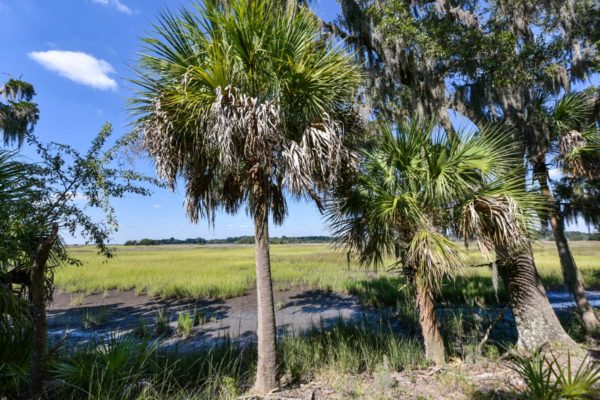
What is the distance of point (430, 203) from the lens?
17.5 feet

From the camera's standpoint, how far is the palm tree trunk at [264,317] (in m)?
4.72

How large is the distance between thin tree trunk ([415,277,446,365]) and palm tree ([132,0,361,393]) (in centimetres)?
269

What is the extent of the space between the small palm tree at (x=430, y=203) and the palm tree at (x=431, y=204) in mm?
15

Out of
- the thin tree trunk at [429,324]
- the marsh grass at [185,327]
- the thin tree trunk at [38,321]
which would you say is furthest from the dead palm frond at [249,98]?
the marsh grass at [185,327]

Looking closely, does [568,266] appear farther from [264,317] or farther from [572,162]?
[264,317]

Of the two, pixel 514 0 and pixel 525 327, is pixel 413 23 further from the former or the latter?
pixel 525 327

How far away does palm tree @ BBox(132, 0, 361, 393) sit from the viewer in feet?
14.4

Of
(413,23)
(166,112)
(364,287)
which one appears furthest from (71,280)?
(413,23)

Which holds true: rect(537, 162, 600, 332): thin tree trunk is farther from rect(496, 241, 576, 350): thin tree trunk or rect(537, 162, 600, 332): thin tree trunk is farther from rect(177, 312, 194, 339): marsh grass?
rect(177, 312, 194, 339): marsh grass

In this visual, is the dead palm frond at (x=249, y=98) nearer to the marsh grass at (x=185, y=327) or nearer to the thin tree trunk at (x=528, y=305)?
the thin tree trunk at (x=528, y=305)

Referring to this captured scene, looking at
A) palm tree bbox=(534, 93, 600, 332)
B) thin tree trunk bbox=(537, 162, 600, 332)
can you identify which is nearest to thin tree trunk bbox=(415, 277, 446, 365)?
palm tree bbox=(534, 93, 600, 332)

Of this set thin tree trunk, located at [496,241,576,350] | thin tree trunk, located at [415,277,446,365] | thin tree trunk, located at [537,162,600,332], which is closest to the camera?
thin tree trunk, located at [415,277,446,365]

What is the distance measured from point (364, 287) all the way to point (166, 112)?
1260cm

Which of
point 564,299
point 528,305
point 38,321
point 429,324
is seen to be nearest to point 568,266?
point 528,305
